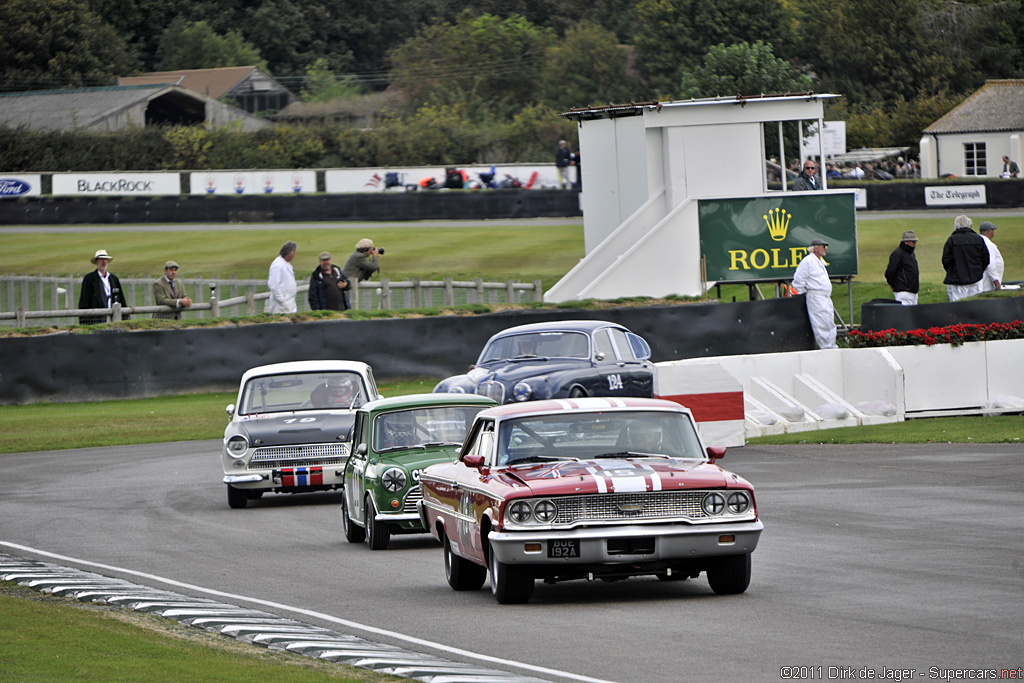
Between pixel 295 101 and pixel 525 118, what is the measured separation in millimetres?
30005

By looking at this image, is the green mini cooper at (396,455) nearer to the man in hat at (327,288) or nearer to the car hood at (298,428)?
the car hood at (298,428)

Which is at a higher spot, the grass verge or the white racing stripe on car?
the grass verge

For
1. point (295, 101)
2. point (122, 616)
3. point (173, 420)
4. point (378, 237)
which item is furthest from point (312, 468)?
point (295, 101)

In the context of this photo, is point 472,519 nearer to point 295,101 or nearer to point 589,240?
point 589,240

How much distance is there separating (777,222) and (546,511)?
66.6 feet

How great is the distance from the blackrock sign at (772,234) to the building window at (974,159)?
49427 millimetres

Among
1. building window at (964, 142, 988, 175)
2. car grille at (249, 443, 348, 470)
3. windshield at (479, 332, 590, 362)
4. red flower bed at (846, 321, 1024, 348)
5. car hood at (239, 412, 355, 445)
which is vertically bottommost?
car grille at (249, 443, 348, 470)

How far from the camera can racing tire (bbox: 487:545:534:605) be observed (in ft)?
31.0

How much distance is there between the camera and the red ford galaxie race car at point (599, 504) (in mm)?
9148

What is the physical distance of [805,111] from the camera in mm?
29719

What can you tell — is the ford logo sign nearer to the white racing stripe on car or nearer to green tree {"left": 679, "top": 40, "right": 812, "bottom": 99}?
green tree {"left": 679, "top": 40, "right": 812, "bottom": 99}

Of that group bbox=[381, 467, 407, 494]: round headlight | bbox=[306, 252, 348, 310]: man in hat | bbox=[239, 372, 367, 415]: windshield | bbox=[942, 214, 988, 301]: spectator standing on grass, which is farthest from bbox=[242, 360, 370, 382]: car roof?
bbox=[942, 214, 988, 301]: spectator standing on grass

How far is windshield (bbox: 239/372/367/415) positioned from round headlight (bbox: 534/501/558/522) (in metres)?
7.57

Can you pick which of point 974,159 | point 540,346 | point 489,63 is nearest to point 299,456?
point 540,346
